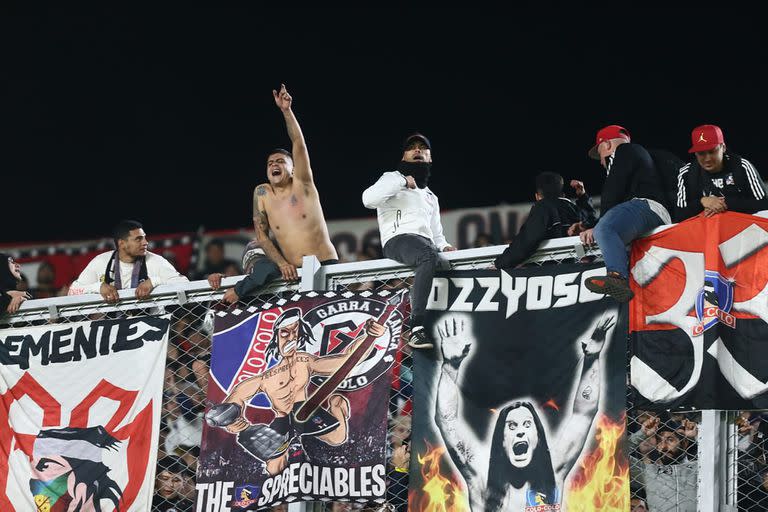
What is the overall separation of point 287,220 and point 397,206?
1.00 metres

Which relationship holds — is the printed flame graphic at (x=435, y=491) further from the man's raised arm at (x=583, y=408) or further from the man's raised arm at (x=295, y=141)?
the man's raised arm at (x=295, y=141)

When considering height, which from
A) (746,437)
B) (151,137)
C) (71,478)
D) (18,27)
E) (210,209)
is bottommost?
(71,478)

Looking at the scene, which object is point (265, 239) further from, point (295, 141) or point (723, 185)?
point (723, 185)

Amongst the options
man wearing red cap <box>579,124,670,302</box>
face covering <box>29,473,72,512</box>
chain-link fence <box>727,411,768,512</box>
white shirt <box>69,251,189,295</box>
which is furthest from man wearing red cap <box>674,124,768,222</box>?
face covering <box>29,473,72,512</box>

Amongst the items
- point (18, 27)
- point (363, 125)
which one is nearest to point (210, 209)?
point (363, 125)

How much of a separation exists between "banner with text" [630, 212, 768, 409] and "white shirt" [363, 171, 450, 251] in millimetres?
1569

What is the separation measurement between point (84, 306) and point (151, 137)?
913cm

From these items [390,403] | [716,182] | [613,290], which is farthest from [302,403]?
[716,182]

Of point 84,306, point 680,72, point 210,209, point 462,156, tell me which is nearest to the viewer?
point 84,306

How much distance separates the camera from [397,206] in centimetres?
761

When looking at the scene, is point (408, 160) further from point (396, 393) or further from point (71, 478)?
point (71, 478)

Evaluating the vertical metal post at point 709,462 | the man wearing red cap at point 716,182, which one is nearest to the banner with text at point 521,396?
the vertical metal post at point 709,462

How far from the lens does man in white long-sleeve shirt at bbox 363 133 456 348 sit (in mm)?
7082

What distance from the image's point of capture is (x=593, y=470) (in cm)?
645
